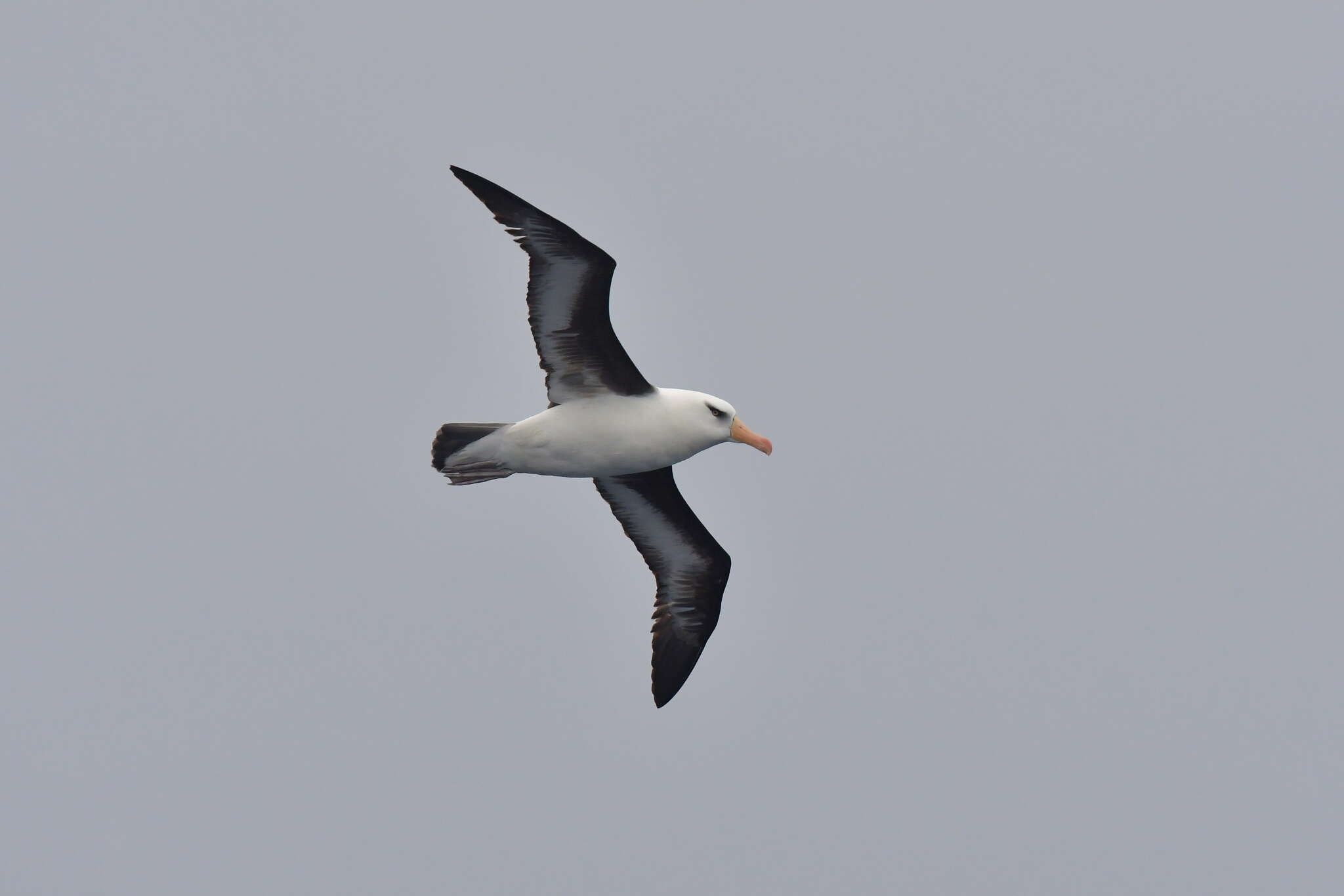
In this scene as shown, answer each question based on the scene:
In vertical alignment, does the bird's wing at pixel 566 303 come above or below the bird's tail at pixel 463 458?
above

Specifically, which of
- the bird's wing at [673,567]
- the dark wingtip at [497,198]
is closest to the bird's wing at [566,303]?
the dark wingtip at [497,198]

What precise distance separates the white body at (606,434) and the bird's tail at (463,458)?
28mm

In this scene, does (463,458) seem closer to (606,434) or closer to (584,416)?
(584,416)

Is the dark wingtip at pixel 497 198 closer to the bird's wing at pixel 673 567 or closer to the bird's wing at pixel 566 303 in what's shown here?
the bird's wing at pixel 566 303

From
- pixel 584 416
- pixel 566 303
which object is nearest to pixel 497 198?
pixel 566 303

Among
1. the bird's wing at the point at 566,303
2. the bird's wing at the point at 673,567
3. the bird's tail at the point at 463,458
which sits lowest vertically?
the bird's wing at the point at 673,567

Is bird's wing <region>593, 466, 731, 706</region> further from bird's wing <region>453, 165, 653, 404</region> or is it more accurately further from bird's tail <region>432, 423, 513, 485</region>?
bird's wing <region>453, 165, 653, 404</region>

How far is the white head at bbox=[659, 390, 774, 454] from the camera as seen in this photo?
1755 cm

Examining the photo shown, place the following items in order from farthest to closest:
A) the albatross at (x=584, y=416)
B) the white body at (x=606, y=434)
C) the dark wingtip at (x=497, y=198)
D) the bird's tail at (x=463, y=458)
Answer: the bird's tail at (x=463, y=458) → the white body at (x=606, y=434) → the albatross at (x=584, y=416) → the dark wingtip at (x=497, y=198)

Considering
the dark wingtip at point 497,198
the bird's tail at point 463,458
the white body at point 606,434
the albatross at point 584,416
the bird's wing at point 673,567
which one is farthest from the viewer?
the bird's wing at point 673,567

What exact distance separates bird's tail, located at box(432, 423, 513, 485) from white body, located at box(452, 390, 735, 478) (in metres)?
0.03

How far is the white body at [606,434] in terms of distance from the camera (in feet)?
57.3

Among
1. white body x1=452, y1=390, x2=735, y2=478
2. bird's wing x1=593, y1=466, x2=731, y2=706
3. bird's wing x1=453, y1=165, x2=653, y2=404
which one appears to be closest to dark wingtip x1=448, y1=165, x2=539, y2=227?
bird's wing x1=453, y1=165, x2=653, y2=404

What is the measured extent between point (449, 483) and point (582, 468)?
124 cm
